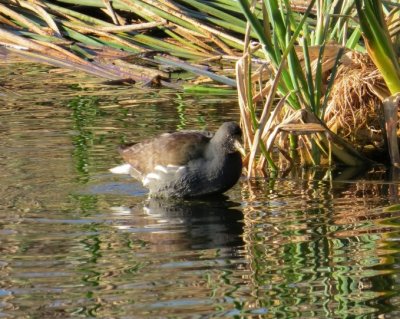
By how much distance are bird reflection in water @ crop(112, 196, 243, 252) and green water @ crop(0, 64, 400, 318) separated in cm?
1

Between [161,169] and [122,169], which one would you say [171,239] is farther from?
[122,169]

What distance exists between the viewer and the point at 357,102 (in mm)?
7723

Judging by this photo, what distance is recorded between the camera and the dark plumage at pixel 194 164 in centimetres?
682

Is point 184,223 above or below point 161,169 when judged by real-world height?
below

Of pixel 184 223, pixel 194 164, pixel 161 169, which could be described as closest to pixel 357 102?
pixel 194 164

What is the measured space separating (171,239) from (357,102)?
8.23ft

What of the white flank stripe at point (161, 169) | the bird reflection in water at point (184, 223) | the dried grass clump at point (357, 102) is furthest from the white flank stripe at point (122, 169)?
the dried grass clump at point (357, 102)

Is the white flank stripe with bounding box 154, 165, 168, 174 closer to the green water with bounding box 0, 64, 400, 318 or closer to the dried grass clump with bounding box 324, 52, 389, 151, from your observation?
the green water with bounding box 0, 64, 400, 318

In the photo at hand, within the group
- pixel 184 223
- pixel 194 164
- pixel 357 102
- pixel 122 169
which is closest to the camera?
pixel 184 223

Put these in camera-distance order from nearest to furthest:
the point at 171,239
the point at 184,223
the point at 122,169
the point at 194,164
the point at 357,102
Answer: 1. the point at 171,239
2. the point at 184,223
3. the point at 194,164
4. the point at 122,169
5. the point at 357,102

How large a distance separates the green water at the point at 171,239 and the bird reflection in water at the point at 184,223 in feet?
0.03

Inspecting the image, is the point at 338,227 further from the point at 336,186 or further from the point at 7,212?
the point at 7,212

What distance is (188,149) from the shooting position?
274 inches

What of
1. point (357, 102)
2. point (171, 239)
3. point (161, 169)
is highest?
point (357, 102)
